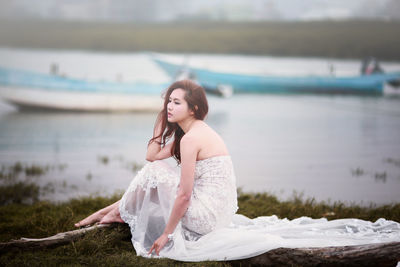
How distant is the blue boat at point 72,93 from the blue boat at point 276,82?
2.74 ft

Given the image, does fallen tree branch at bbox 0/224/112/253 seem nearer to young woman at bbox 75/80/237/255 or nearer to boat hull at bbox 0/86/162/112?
young woman at bbox 75/80/237/255

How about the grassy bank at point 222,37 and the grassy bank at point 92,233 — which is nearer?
the grassy bank at point 92,233

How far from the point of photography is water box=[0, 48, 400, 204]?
207 inches

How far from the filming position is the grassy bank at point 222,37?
9.54 metres

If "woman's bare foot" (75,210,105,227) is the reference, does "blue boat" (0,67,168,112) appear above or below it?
above

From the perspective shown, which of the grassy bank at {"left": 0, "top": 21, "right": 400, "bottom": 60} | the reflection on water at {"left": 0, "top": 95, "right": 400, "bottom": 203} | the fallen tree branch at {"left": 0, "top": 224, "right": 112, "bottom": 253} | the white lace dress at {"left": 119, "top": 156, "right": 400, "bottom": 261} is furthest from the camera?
the grassy bank at {"left": 0, "top": 21, "right": 400, "bottom": 60}

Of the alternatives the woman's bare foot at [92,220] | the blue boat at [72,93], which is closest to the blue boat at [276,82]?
the blue boat at [72,93]

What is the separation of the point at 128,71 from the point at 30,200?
647 cm

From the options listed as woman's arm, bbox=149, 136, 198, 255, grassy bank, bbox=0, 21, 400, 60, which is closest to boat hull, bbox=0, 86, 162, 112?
grassy bank, bbox=0, 21, 400, 60

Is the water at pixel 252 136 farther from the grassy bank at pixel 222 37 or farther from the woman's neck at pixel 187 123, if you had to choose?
the woman's neck at pixel 187 123

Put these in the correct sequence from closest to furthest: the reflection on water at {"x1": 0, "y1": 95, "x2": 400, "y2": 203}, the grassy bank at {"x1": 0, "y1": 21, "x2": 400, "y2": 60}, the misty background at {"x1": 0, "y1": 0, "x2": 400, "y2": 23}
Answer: the reflection on water at {"x1": 0, "y1": 95, "x2": 400, "y2": 203} → the grassy bank at {"x1": 0, "y1": 21, "x2": 400, "y2": 60} → the misty background at {"x1": 0, "y1": 0, "x2": 400, "y2": 23}

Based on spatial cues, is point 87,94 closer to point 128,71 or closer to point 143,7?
point 128,71

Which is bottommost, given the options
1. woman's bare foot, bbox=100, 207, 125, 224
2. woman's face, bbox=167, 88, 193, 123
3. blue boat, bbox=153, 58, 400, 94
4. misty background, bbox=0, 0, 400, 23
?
woman's bare foot, bbox=100, 207, 125, 224

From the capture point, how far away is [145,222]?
2557 millimetres
